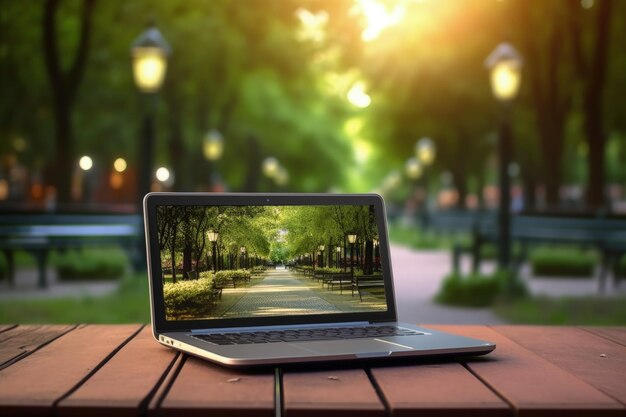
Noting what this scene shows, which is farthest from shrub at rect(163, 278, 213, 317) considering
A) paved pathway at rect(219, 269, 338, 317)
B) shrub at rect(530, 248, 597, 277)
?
shrub at rect(530, 248, 597, 277)

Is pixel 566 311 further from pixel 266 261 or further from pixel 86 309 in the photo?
pixel 266 261

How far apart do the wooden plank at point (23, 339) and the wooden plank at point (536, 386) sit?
111cm

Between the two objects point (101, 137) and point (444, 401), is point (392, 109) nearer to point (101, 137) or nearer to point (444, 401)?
point (101, 137)

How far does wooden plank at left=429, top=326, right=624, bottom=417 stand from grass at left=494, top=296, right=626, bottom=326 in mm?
8325

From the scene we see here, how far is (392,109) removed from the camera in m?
38.3

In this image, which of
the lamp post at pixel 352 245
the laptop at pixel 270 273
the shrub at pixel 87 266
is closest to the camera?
the laptop at pixel 270 273

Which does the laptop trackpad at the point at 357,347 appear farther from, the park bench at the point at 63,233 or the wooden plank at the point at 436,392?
the park bench at the point at 63,233

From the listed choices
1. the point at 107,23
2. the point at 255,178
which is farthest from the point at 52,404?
the point at 255,178

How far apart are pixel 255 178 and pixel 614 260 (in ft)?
88.1

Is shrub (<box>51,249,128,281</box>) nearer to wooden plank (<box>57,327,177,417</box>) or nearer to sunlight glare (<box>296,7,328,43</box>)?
→ sunlight glare (<box>296,7,328,43</box>)

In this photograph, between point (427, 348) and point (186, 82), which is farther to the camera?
point (186, 82)

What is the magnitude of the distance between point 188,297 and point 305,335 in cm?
33

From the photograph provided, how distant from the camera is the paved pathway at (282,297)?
9.39 feet

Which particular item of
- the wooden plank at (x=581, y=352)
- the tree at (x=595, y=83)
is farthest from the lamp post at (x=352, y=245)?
the tree at (x=595, y=83)
